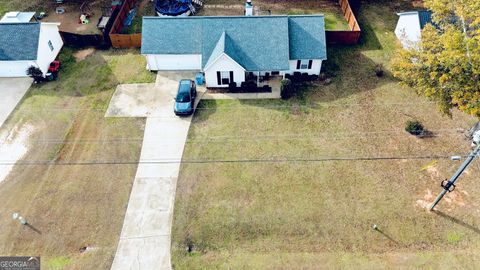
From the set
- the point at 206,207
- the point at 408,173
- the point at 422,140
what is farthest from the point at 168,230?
the point at 422,140

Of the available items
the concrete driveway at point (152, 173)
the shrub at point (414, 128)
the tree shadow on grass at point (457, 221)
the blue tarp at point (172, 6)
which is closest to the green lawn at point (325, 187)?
the tree shadow on grass at point (457, 221)

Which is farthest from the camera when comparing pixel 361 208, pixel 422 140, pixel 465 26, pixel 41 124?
pixel 41 124

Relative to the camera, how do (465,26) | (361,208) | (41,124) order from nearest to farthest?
(361,208)
(465,26)
(41,124)

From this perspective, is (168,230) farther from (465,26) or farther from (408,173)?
(465,26)

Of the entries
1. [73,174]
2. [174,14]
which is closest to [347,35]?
[174,14]

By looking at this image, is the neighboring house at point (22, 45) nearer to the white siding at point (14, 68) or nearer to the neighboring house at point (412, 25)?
the white siding at point (14, 68)

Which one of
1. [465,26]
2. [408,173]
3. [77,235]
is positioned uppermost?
[465,26]
